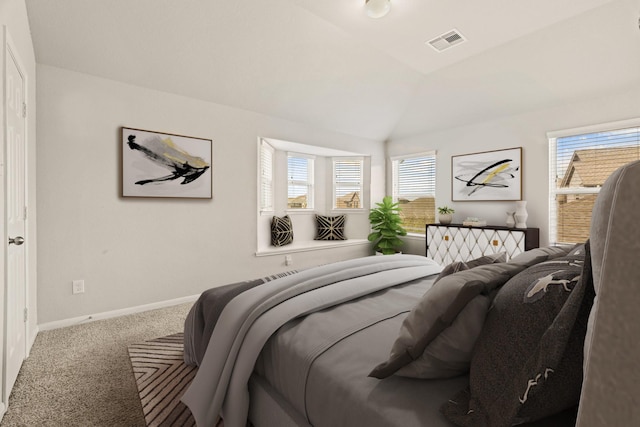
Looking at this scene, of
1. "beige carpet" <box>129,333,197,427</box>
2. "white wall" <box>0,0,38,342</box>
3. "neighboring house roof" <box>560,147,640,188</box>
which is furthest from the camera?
Result: "neighboring house roof" <box>560,147,640,188</box>

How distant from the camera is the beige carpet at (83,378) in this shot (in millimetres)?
1666

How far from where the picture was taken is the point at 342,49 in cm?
349

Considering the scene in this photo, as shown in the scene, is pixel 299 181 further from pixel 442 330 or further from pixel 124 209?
pixel 442 330

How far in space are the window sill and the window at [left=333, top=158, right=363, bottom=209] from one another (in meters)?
0.66

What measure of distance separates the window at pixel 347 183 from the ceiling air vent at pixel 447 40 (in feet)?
7.79

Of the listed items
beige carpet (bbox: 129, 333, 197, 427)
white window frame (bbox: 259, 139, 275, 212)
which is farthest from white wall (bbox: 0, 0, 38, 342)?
white window frame (bbox: 259, 139, 275, 212)

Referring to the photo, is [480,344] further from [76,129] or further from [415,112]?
[415,112]

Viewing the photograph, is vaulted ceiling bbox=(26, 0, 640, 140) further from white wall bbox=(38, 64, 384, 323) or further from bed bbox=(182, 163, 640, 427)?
bed bbox=(182, 163, 640, 427)

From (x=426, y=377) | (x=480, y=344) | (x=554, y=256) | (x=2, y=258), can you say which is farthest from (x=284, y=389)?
(x=2, y=258)

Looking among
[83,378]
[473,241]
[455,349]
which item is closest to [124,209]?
[83,378]

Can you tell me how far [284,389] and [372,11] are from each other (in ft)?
9.70

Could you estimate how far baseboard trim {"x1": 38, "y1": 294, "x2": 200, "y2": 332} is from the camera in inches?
112

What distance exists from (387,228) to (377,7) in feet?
10.5

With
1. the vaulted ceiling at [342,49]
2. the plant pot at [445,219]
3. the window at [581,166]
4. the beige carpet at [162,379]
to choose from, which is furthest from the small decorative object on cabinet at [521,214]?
the beige carpet at [162,379]
